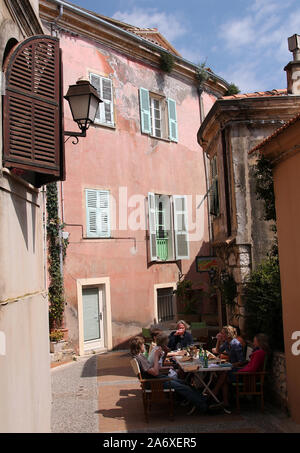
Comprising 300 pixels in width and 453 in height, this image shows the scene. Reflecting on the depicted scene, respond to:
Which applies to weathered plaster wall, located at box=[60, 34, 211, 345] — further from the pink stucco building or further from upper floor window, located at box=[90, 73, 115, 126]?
upper floor window, located at box=[90, 73, 115, 126]

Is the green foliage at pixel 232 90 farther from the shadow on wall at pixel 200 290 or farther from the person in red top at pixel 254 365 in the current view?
the person in red top at pixel 254 365

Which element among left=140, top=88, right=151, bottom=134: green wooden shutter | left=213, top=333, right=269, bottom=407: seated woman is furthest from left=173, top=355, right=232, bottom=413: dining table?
left=140, top=88, right=151, bottom=134: green wooden shutter

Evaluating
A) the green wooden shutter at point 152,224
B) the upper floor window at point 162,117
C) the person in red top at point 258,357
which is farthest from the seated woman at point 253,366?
the upper floor window at point 162,117

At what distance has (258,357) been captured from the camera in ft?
23.7

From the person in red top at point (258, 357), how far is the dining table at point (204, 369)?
12.0 inches

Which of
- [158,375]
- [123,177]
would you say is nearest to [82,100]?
[158,375]

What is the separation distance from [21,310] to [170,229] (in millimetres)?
11592

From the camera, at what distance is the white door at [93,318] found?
1352 cm

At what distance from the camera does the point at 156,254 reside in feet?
50.6

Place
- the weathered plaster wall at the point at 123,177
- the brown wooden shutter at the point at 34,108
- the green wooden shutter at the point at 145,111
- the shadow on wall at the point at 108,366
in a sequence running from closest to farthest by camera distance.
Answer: the brown wooden shutter at the point at 34,108
the shadow on wall at the point at 108,366
the weathered plaster wall at the point at 123,177
the green wooden shutter at the point at 145,111

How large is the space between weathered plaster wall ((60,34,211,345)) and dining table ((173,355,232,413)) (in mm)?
6023

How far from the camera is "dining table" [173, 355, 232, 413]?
7098mm

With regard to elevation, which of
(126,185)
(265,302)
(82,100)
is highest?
(126,185)

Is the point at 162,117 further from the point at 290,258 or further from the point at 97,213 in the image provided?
the point at 290,258
